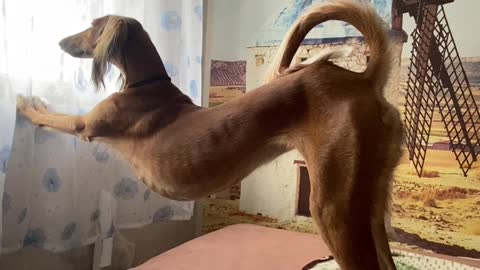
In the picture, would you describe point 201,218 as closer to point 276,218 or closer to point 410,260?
point 276,218

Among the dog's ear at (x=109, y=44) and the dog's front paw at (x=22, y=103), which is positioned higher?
the dog's ear at (x=109, y=44)

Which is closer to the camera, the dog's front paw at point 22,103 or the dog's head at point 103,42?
the dog's head at point 103,42

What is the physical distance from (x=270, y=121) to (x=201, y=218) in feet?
5.33

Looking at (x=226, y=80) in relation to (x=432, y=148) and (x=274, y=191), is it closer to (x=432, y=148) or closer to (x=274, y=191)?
(x=274, y=191)

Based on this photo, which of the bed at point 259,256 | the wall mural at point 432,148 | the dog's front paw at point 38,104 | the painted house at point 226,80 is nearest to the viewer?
the dog's front paw at point 38,104

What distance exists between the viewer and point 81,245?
162 cm

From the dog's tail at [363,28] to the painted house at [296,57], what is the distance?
1.13 m

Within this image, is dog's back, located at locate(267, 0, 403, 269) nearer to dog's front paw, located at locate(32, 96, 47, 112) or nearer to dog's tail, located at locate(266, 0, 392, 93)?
dog's tail, located at locate(266, 0, 392, 93)

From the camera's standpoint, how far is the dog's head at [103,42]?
0.91 meters

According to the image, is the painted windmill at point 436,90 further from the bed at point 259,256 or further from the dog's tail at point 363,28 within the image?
the dog's tail at point 363,28

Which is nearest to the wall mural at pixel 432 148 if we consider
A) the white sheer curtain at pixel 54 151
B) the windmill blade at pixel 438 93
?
the windmill blade at pixel 438 93

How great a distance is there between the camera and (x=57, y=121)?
3.34 ft

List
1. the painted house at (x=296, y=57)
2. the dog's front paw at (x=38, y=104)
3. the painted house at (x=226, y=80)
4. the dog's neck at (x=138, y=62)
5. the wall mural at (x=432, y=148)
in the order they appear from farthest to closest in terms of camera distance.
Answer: the painted house at (x=226, y=80) < the painted house at (x=296, y=57) < the wall mural at (x=432, y=148) < the dog's front paw at (x=38, y=104) < the dog's neck at (x=138, y=62)

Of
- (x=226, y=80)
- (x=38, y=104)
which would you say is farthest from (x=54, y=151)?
(x=226, y=80)
